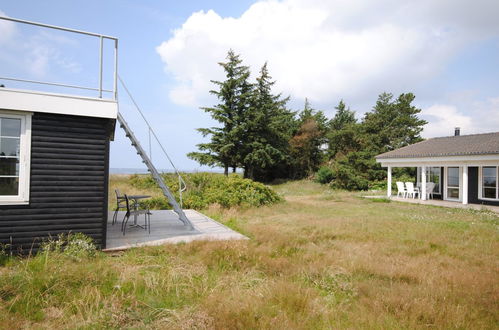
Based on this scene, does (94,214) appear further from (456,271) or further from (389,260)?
(456,271)

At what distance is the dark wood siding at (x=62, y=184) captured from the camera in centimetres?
516

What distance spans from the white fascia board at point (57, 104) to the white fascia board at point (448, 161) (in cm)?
1568

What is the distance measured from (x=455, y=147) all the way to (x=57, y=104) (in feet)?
59.4

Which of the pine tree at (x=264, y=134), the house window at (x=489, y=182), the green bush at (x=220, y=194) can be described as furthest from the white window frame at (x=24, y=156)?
the pine tree at (x=264, y=134)

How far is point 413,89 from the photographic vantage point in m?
30.4

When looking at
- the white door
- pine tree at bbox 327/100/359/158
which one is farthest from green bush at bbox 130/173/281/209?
pine tree at bbox 327/100/359/158

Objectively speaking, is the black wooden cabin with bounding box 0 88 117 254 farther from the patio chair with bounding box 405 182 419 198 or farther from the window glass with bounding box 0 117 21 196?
the patio chair with bounding box 405 182 419 198

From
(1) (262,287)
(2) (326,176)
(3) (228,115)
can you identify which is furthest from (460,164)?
(3) (228,115)

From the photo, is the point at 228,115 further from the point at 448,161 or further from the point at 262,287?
the point at 262,287

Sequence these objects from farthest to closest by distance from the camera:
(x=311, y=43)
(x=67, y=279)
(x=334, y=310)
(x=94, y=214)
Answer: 1. (x=311, y=43)
2. (x=94, y=214)
3. (x=67, y=279)
4. (x=334, y=310)

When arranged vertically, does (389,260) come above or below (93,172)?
below

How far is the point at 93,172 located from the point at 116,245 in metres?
1.54

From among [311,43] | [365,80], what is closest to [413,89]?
[365,80]

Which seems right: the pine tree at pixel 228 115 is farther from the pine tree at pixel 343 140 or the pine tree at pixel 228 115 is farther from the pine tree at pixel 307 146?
the pine tree at pixel 343 140
